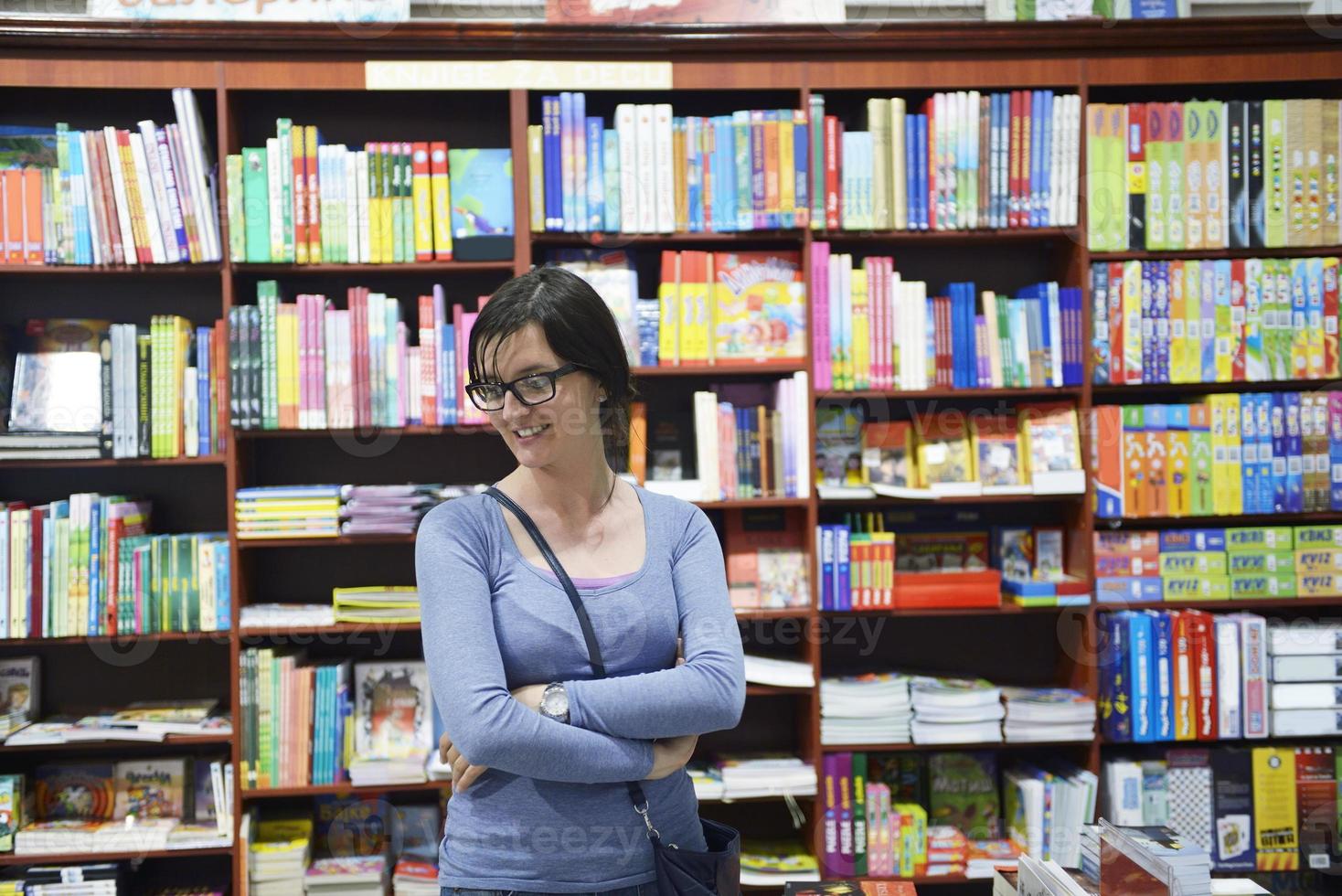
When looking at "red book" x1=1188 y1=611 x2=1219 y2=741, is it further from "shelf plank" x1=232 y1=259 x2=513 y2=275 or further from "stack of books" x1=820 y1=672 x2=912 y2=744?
"shelf plank" x1=232 y1=259 x2=513 y2=275

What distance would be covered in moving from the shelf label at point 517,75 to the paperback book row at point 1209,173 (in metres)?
1.31

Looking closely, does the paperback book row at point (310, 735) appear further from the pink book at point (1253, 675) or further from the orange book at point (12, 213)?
the pink book at point (1253, 675)

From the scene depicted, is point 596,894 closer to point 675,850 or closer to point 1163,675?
point 675,850

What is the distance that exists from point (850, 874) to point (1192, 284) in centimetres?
198

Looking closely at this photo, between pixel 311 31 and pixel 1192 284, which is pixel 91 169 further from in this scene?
pixel 1192 284

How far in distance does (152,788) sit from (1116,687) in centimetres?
282

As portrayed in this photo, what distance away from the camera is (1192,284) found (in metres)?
2.76

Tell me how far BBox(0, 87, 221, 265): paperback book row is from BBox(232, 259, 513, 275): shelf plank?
0.12 metres

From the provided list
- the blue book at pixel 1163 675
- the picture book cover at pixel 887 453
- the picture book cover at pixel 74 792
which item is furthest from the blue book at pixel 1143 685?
the picture book cover at pixel 74 792

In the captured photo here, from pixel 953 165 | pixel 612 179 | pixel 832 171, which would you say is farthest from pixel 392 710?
pixel 953 165

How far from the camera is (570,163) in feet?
8.73

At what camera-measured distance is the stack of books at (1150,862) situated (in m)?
1.24

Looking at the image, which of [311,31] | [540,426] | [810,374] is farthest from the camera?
[810,374]

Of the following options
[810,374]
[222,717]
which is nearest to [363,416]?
[222,717]
